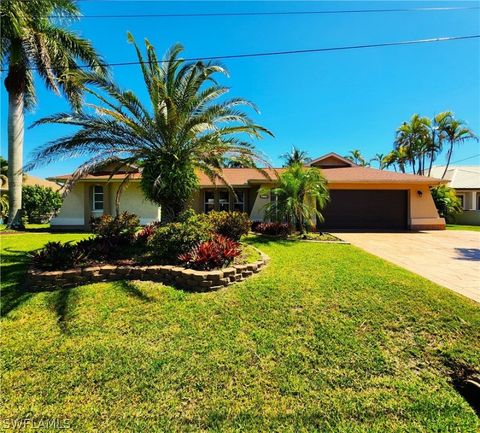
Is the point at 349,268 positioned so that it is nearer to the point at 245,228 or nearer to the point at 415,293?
the point at 415,293

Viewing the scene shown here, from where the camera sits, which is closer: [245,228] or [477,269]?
[477,269]

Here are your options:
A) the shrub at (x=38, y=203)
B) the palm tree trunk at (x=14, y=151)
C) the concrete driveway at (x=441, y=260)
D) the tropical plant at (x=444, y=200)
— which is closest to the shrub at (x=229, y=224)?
the concrete driveway at (x=441, y=260)

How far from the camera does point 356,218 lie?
1625 cm

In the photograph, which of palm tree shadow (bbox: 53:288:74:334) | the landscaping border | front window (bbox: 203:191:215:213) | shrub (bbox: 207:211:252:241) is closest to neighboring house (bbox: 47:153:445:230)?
front window (bbox: 203:191:215:213)

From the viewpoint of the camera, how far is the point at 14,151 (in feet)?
44.7

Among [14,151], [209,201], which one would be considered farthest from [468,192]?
[14,151]

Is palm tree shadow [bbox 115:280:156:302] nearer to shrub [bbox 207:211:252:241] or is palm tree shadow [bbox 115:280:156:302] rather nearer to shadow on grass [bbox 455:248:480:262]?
shrub [bbox 207:211:252:241]

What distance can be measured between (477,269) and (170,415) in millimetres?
8200

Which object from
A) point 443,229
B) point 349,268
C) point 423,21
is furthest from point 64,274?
point 443,229

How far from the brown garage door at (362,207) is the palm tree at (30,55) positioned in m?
14.7

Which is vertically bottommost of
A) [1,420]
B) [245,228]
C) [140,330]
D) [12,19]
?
[1,420]

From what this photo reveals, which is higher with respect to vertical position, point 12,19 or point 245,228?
point 12,19

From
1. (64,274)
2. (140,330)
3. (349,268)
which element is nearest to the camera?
(140,330)

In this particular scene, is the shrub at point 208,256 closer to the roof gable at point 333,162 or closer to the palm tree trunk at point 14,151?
the palm tree trunk at point 14,151
